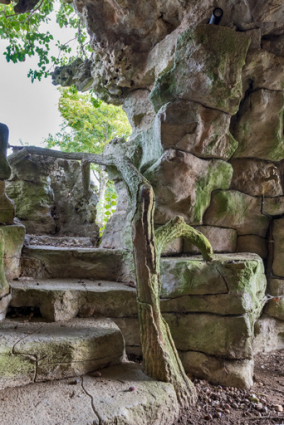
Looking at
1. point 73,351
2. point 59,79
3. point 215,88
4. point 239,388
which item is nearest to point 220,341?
point 239,388

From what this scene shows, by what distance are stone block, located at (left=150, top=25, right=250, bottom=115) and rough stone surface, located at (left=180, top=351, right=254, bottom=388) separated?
304 cm

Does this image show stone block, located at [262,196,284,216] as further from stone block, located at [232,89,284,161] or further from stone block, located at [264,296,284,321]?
stone block, located at [264,296,284,321]

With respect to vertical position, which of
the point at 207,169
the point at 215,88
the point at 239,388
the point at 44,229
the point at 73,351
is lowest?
the point at 239,388

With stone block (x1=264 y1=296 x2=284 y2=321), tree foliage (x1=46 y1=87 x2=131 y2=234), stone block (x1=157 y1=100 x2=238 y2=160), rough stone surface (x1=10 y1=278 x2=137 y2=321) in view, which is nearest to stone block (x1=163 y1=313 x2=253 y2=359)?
rough stone surface (x1=10 y1=278 x2=137 y2=321)

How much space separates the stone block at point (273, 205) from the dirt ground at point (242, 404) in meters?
2.17

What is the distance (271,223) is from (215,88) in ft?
7.14

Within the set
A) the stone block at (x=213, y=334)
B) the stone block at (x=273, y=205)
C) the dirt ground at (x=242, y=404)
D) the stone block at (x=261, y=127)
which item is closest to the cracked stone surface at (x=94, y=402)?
the dirt ground at (x=242, y=404)

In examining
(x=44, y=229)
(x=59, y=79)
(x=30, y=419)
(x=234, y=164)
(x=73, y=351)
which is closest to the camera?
(x=30, y=419)

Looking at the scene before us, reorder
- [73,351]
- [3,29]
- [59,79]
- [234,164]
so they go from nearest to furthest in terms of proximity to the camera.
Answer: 1. [73,351]
2. [234,164]
3. [3,29]
4. [59,79]

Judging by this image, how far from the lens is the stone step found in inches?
79.1

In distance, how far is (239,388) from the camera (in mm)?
2787

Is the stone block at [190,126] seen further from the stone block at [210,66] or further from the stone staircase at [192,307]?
the stone staircase at [192,307]

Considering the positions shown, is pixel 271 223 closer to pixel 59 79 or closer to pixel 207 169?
pixel 207 169

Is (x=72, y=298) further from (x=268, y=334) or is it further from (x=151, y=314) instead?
(x=268, y=334)
